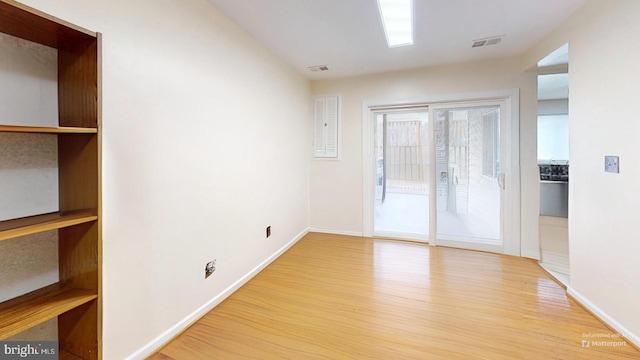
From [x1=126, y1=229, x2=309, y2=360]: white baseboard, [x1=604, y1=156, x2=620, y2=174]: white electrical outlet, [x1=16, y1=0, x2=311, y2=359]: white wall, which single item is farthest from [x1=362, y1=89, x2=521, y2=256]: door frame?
[x1=126, y1=229, x2=309, y2=360]: white baseboard

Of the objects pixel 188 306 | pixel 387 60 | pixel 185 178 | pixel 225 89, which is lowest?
pixel 188 306

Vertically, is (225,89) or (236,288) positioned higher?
(225,89)

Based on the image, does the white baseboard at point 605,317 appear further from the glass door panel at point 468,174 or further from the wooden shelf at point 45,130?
the wooden shelf at point 45,130

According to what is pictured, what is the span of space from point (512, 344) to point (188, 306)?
2.37m

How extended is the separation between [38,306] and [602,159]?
11.8 feet

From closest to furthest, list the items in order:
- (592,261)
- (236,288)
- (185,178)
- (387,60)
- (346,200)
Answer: (185,178), (592,261), (236,288), (387,60), (346,200)

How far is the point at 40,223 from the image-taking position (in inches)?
41.7

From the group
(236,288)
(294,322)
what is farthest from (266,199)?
(294,322)

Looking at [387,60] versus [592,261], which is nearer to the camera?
[592,261]

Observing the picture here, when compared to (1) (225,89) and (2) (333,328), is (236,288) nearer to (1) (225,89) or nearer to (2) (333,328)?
(2) (333,328)

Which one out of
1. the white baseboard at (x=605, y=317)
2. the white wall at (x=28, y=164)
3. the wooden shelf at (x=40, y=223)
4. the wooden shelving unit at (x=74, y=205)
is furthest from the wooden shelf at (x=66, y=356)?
the white baseboard at (x=605, y=317)

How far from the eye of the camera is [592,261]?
2.10 meters

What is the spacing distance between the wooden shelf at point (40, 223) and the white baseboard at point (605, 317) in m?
3.33

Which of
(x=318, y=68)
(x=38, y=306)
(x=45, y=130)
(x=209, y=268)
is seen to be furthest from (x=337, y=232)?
(x=45, y=130)
